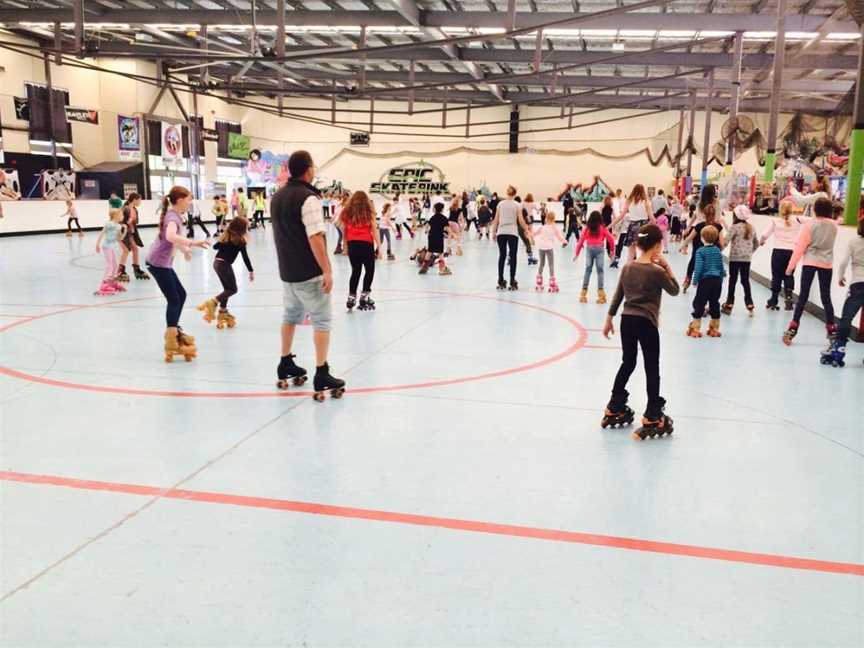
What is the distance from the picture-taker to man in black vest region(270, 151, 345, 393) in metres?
4.97

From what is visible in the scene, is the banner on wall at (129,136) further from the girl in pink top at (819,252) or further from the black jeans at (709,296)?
the girl in pink top at (819,252)

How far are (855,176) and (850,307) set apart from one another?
3.29 m

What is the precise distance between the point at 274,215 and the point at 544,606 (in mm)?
3413

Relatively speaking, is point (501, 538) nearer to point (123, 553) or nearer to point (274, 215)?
point (123, 553)

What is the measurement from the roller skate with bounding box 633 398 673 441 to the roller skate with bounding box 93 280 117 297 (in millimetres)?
8399

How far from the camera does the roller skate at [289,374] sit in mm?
Result: 5559

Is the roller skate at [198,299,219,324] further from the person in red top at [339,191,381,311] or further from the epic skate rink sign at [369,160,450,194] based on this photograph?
the epic skate rink sign at [369,160,450,194]

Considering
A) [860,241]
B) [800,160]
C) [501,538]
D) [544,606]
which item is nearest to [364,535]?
[501,538]

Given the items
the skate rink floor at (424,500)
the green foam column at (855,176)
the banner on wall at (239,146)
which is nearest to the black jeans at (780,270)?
the green foam column at (855,176)

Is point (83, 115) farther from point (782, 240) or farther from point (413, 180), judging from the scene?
point (782, 240)

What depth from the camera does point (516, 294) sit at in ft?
36.5

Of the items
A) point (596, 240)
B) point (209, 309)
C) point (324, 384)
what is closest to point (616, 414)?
point (324, 384)

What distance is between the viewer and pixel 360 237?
900 cm

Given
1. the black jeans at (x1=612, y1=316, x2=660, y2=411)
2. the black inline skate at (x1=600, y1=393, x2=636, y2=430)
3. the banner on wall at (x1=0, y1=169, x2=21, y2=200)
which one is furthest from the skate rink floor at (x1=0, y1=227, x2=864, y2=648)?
the banner on wall at (x1=0, y1=169, x2=21, y2=200)
